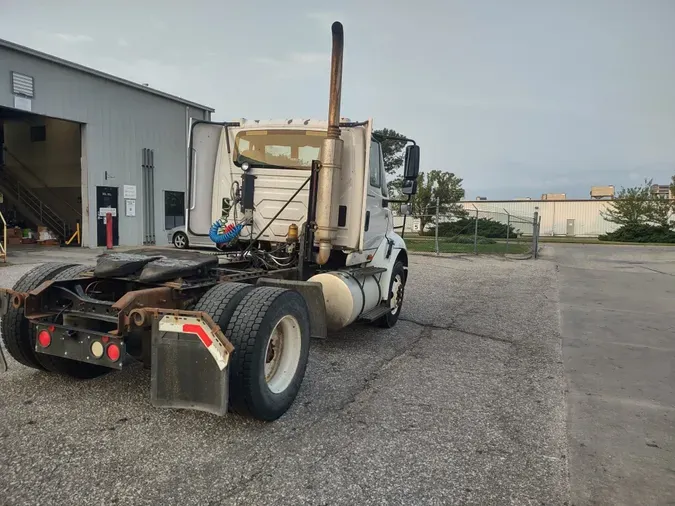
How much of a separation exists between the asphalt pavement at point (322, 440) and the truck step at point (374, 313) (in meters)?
0.42

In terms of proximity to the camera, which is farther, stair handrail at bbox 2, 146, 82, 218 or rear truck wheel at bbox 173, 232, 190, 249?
stair handrail at bbox 2, 146, 82, 218

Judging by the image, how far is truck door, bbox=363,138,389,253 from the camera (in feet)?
20.9

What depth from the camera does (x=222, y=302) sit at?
3.87 meters

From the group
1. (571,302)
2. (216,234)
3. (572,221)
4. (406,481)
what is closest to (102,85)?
(216,234)

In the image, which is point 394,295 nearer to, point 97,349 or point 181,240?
point 181,240

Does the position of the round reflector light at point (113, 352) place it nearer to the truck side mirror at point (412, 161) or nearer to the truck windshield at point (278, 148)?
the truck windshield at point (278, 148)

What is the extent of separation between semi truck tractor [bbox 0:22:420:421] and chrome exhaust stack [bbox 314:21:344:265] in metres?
0.02

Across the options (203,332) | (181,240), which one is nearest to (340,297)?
(203,332)

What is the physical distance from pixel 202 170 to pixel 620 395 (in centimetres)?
539

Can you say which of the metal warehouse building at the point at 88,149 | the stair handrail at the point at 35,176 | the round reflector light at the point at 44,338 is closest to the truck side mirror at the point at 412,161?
the round reflector light at the point at 44,338

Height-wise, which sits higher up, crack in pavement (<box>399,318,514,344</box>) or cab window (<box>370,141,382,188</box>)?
cab window (<box>370,141,382,188</box>)

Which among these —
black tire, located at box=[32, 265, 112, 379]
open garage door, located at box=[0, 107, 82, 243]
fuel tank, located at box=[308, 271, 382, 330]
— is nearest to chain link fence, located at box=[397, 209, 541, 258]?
fuel tank, located at box=[308, 271, 382, 330]

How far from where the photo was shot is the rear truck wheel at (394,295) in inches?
289

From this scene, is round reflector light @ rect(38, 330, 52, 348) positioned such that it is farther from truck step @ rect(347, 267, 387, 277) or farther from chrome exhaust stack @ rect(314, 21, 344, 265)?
truck step @ rect(347, 267, 387, 277)
